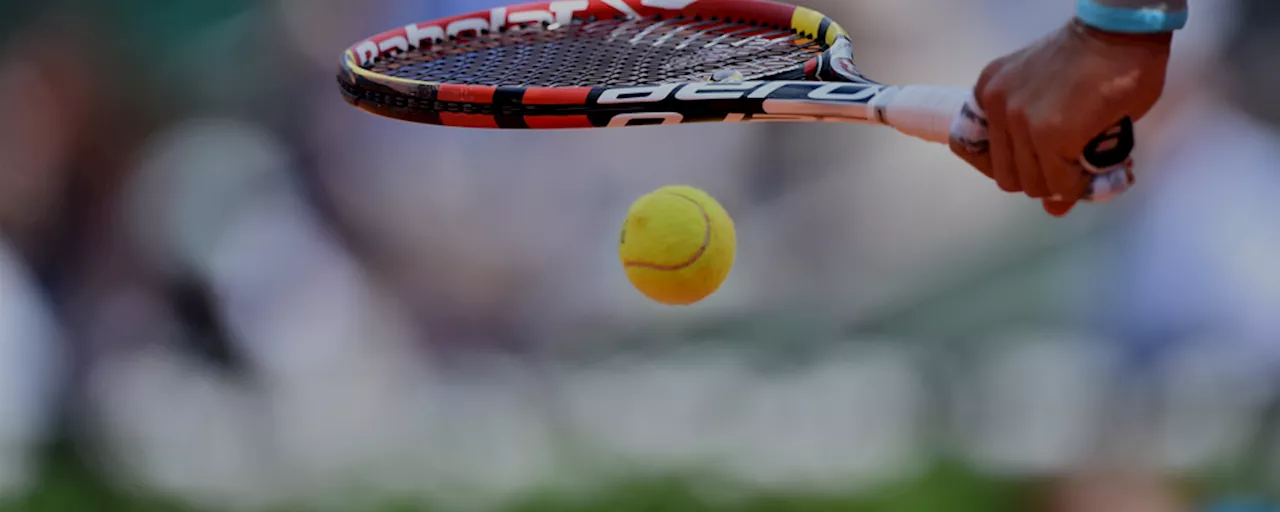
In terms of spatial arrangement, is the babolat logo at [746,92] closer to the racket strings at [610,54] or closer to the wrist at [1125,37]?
the racket strings at [610,54]

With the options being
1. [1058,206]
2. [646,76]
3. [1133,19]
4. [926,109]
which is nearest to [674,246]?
[646,76]

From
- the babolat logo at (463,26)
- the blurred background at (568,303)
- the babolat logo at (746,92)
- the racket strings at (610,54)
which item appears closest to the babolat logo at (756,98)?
the babolat logo at (746,92)

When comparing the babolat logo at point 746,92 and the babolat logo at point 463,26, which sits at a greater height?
the babolat logo at point 746,92

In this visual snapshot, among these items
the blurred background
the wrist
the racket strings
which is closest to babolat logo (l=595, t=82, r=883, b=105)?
the racket strings

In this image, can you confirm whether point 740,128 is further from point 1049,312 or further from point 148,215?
point 148,215

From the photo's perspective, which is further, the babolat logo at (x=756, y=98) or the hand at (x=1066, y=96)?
the babolat logo at (x=756, y=98)

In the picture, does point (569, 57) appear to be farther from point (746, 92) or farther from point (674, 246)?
point (746, 92)
